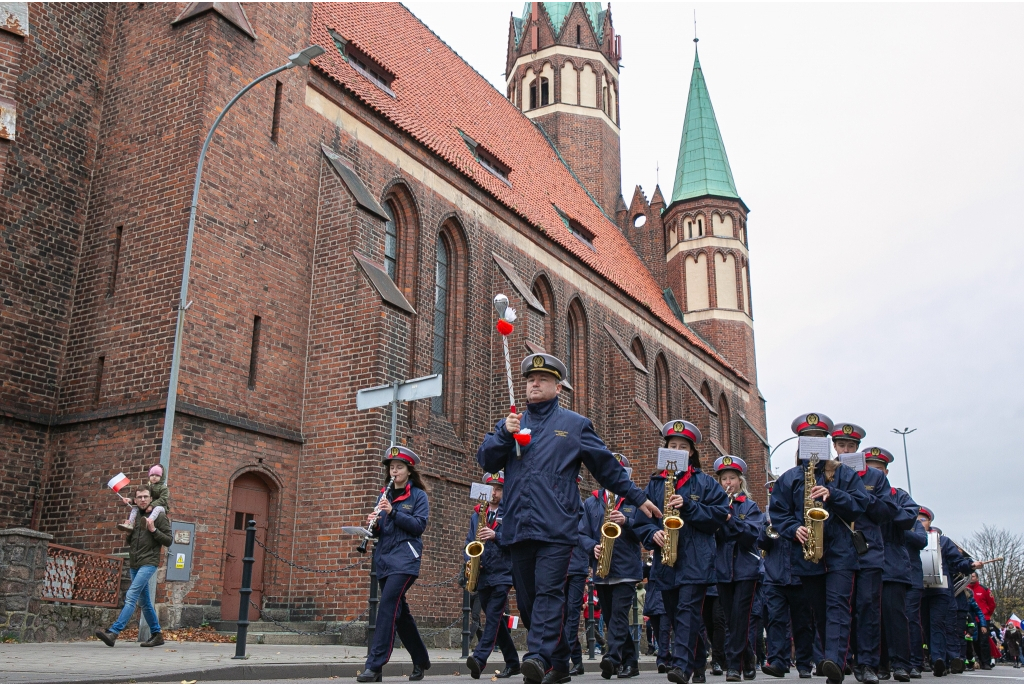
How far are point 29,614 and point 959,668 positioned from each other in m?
11.8

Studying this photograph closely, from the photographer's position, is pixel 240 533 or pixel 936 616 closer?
pixel 936 616

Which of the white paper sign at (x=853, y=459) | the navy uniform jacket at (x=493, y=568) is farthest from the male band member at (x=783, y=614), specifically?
the navy uniform jacket at (x=493, y=568)

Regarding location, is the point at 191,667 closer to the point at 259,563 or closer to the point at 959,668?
the point at 259,563

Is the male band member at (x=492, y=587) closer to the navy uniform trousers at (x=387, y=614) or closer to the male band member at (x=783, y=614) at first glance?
the navy uniform trousers at (x=387, y=614)

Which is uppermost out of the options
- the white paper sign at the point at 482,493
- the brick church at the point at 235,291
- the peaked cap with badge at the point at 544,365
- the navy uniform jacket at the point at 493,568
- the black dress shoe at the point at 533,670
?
the brick church at the point at 235,291

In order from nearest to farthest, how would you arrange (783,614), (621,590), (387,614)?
1. (387,614)
2. (783,614)
3. (621,590)

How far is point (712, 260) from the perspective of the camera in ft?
133

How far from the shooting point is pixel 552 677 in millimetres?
5789

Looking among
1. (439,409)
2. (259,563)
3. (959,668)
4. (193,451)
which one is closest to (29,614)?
(193,451)

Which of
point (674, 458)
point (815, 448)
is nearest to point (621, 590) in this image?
point (674, 458)

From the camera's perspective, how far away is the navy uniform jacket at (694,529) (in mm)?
7828

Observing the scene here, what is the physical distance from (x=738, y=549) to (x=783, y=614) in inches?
37.0

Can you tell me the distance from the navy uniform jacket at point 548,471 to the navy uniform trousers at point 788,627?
3.68 metres

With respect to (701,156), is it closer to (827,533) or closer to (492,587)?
(492,587)
